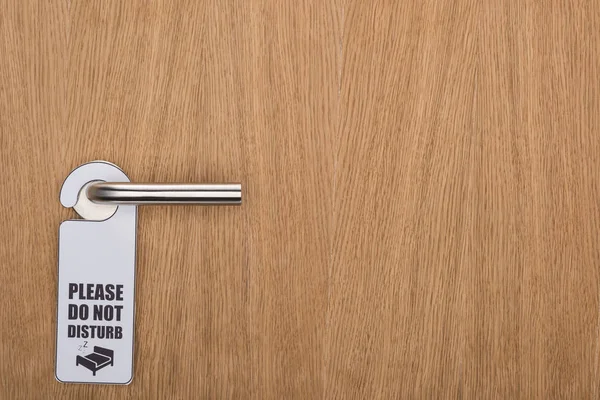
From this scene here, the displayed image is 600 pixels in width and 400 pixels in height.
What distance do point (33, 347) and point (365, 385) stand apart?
11.5 inches

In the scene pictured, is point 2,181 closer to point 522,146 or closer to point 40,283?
point 40,283

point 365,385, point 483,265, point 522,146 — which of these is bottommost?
point 365,385

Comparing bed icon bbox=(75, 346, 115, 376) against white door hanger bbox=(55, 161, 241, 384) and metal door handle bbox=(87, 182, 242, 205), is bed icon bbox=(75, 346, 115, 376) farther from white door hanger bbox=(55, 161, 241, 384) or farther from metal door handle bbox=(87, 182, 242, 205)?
metal door handle bbox=(87, 182, 242, 205)

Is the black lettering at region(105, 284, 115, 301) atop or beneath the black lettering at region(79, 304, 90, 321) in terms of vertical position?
atop

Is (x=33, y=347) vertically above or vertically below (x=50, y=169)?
below

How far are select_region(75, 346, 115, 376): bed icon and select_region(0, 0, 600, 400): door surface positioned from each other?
0.02 metres

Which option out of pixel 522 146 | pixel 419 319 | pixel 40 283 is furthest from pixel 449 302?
pixel 40 283

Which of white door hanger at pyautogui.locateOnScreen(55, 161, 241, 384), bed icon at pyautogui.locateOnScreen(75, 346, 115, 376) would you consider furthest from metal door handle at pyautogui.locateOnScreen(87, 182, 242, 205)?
bed icon at pyautogui.locateOnScreen(75, 346, 115, 376)

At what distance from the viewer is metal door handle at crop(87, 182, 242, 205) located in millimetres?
507

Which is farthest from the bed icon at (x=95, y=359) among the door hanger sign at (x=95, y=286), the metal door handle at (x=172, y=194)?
the metal door handle at (x=172, y=194)

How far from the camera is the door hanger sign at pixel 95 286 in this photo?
0.53 metres

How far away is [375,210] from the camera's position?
0.55 m

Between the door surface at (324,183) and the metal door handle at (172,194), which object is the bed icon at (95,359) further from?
the metal door handle at (172,194)

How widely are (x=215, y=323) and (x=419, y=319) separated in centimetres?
18
